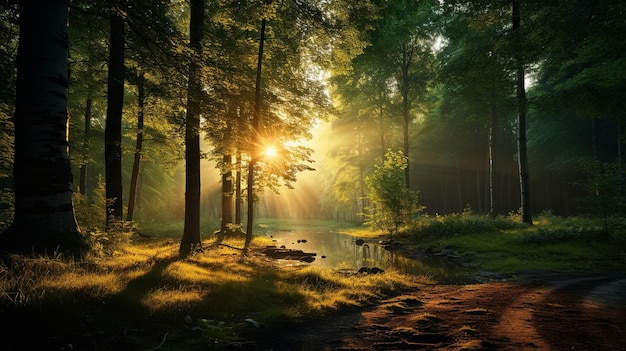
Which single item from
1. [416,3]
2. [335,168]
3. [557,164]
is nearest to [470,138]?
[557,164]

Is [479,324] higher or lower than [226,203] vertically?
lower

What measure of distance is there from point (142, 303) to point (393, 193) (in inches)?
682

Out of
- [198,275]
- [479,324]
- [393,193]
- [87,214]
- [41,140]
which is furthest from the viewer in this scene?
[393,193]

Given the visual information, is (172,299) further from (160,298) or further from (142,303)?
(142,303)

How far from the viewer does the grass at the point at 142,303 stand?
3.64m

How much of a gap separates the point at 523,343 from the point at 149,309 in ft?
16.3

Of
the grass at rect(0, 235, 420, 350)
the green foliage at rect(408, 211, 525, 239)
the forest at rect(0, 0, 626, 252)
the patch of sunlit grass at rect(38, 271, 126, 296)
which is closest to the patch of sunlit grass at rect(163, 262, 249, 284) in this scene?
the grass at rect(0, 235, 420, 350)

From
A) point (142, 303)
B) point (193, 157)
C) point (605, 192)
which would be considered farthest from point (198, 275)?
point (605, 192)

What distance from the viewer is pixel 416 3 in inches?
876

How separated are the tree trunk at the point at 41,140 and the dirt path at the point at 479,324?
3.86 meters

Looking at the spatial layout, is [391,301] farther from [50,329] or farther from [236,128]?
[236,128]

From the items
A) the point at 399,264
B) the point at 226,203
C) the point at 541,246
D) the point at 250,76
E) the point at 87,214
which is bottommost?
the point at 399,264

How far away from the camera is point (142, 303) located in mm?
4688

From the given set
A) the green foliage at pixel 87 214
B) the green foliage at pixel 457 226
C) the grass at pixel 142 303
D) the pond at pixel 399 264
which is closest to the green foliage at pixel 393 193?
the green foliage at pixel 457 226
